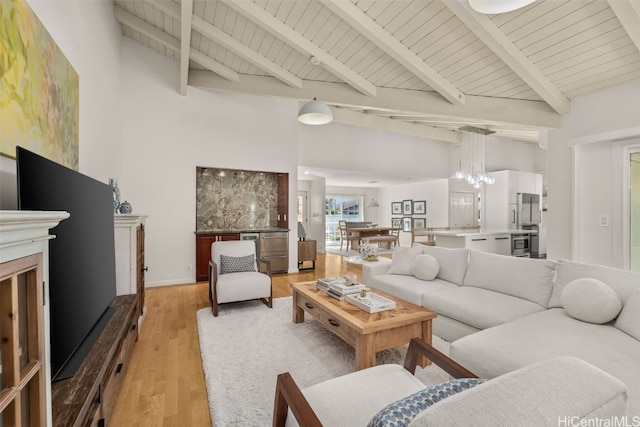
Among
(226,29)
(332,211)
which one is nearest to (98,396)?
(226,29)

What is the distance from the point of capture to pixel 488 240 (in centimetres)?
637

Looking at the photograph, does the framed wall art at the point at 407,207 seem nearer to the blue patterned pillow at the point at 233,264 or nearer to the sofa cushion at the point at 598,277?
A: the blue patterned pillow at the point at 233,264

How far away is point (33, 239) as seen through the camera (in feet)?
2.39

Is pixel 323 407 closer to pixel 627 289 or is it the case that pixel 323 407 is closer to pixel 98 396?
pixel 98 396

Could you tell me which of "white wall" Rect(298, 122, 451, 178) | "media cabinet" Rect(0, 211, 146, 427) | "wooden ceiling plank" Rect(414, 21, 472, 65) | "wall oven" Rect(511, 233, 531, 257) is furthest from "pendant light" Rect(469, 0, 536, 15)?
"wall oven" Rect(511, 233, 531, 257)

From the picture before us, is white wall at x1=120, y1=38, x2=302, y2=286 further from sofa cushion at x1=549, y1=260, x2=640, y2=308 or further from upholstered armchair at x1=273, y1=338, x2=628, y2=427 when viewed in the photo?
upholstered armchair at x1=273, y1=338, x2=628, y2=427

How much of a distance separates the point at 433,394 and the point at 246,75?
16.8ft

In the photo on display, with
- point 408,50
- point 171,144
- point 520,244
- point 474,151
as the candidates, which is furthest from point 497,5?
point 474,151

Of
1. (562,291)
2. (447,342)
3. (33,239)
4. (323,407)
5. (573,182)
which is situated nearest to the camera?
(33,239)

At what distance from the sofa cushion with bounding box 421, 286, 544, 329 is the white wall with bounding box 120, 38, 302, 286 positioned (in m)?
4.00

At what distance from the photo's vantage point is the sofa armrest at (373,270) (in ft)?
12.2

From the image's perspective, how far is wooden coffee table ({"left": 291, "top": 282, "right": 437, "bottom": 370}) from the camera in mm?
1998

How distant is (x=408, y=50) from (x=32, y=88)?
11.3 feet

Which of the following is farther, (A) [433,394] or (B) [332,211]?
(B) [332,211]
